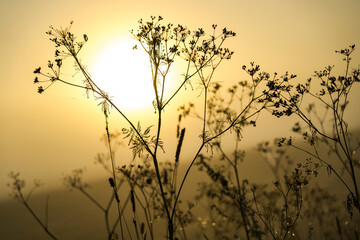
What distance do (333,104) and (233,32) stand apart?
5.91ft

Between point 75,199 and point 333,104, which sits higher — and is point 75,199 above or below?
above

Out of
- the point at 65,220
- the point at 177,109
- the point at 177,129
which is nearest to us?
the point at 177,129

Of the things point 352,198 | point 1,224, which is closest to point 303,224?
point 352,198

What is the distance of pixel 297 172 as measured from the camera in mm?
4742

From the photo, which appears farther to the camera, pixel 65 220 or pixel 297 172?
pixel 65 220

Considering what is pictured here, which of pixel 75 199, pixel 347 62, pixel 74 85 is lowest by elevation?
pixel 74 85

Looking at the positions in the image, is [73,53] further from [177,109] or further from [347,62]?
[347,62]

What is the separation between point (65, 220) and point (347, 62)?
210 feet

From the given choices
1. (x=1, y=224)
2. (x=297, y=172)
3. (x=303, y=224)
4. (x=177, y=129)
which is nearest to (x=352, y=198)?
(x=297, y=172)

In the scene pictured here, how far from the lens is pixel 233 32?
5340 millimetres

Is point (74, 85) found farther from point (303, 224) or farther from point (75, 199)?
point (75, 199)

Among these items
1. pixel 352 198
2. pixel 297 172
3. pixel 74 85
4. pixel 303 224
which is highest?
pixel 303 224

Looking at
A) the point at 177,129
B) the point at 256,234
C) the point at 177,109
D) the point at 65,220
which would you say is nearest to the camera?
the point at 177,129

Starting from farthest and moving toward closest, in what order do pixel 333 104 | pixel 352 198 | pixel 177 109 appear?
pixel 177 109
pixel 333 104
pixel 352 198
